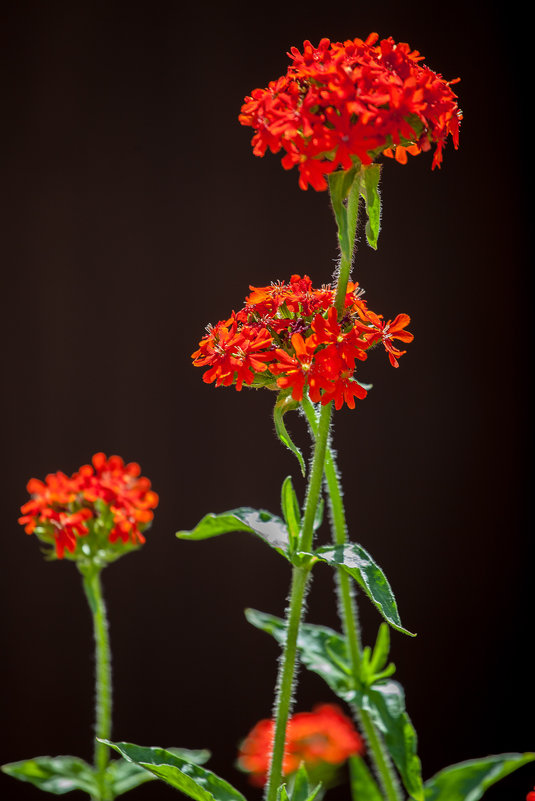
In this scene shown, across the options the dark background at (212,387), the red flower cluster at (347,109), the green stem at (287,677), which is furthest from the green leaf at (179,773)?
the dark background at (212,387)

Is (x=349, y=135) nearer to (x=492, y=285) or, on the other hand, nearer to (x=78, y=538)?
(x=78, y=538)

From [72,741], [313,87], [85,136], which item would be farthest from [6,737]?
[313,87]

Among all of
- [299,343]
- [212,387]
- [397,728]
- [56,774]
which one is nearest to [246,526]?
[299,343]

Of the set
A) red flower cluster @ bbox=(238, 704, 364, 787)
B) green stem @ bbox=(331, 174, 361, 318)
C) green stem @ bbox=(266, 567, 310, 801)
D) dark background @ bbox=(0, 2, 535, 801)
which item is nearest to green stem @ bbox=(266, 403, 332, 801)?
green stem @ bbox=(266, 567, 310, 801)

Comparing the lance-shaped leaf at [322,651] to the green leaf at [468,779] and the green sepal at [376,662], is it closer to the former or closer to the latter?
the green sepal at [376,662]

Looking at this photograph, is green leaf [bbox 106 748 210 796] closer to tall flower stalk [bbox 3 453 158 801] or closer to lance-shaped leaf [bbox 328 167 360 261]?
tall flower stalk [bbox 3 453 158 801]
